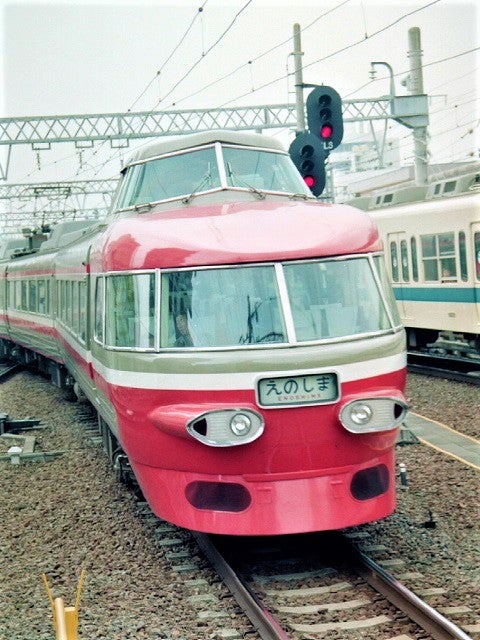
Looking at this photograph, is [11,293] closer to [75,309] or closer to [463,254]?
[463,254]

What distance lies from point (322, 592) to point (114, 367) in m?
2.37

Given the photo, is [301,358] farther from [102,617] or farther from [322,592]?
[102,617]

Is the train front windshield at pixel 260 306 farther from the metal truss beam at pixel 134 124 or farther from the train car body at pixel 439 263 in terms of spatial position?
the metal truss beam at pixel 134 124

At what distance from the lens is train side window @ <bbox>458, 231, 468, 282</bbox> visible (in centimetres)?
1731

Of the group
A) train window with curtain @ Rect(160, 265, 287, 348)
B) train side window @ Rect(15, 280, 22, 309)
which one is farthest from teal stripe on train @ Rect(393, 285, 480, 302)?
train window with curtain @ Rect(160, 265, 287, 348)

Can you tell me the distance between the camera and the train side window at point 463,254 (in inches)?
682

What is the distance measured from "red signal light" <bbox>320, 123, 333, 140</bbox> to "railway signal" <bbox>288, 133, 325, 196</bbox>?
62 cm

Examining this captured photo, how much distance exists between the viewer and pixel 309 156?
1418cm

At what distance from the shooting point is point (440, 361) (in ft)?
64.6

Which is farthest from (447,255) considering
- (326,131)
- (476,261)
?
(326,131)

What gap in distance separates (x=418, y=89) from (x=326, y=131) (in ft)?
37.2

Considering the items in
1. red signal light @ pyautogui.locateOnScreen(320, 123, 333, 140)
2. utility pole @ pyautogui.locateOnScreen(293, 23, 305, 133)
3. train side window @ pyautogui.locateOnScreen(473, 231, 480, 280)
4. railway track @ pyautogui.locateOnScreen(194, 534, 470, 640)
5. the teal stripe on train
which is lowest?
railway track @ pyautogui.locateOnScreen(194, 534, 470, 640)

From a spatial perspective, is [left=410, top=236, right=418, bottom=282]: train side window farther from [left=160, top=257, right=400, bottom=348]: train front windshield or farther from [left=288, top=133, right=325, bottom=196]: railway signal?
[left=160, top=257, right=400, bottom=348]: train front windshield

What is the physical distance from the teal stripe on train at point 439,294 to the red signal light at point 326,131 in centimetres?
389
